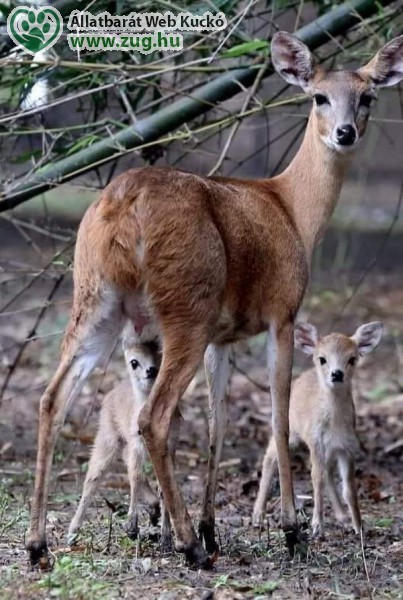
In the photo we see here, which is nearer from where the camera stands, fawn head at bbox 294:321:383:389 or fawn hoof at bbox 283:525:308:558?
fawn hoof at bbox 283:525:308:558

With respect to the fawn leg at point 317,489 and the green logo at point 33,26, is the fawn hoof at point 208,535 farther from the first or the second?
the green logo at point 33,26

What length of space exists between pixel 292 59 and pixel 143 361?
6.02ft

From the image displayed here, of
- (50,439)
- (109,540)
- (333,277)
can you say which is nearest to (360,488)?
Answer: (109,540)

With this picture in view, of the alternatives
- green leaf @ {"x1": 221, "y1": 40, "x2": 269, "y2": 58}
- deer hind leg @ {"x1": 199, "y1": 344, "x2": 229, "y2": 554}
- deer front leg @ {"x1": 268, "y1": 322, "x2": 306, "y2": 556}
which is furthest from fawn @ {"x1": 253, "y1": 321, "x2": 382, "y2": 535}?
green leaf @ {"x1": 221, "y1": 40, "x2": 269, "y2": 58}

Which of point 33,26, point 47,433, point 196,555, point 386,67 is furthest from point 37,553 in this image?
point 33,26

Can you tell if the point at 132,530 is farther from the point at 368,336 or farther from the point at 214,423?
the point at 368,336

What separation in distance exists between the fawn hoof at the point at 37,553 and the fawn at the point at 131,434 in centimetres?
87

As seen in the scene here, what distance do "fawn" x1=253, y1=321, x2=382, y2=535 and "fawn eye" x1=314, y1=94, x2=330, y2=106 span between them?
1.64 m

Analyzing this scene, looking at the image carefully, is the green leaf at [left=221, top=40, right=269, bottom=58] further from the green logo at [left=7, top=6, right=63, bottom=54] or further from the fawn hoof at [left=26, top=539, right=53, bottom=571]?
the fawn hoof at [left=26, top=539, right=53, bottom=571]

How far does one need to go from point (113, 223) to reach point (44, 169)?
2.06 metres

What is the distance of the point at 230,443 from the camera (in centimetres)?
1036

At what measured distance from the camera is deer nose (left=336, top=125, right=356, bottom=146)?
702 cm

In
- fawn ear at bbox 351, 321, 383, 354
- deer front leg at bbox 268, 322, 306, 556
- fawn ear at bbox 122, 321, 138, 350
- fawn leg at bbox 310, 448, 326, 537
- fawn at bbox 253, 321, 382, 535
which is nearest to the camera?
fawn ear at bbox 122, 321, 138, 350

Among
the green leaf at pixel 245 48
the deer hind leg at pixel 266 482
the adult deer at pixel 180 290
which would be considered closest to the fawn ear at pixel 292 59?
the green leaf at pixel 245 48
